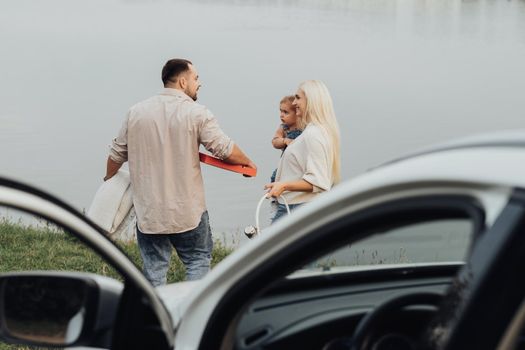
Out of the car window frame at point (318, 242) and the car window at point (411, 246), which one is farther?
the car window at point (411, 246)

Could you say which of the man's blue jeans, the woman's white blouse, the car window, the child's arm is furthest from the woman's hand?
the car window

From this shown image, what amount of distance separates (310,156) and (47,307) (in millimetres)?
4740

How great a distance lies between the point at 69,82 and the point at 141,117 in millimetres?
46543

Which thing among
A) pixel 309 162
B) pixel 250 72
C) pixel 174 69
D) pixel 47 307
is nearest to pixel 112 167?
pixel 174 69

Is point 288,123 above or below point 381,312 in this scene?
below

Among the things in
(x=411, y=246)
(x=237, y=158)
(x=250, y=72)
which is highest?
(x=411, y=246)

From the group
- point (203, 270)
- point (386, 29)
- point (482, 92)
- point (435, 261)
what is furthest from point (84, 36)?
point (435, 261)

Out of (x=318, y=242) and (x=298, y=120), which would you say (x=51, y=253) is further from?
(x=318, y=242)

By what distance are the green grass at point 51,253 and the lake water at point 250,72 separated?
3.05 ft

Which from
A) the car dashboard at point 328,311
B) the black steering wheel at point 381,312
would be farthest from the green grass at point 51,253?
the black steering wheel at point 381,312

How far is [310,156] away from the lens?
7590mm

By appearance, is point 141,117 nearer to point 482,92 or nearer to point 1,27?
point 482,92

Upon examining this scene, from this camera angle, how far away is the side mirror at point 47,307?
2.85 m

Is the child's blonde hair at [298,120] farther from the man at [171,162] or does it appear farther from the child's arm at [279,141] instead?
the man at [171,162]
